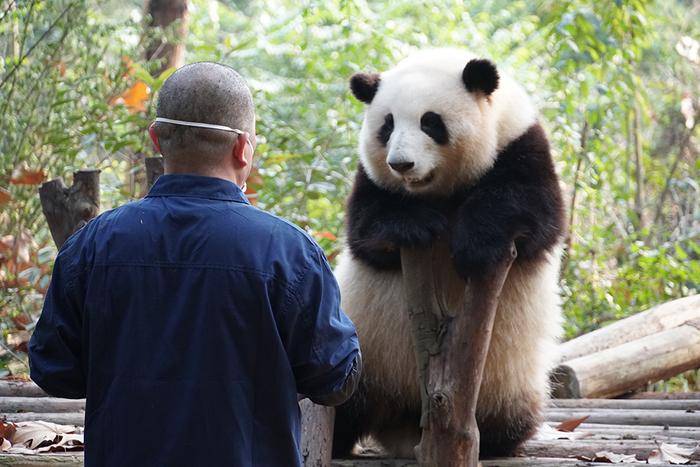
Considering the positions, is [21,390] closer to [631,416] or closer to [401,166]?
[401,166]

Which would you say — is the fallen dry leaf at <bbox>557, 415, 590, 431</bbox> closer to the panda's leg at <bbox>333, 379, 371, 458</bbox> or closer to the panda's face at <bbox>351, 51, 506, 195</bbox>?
the panda's leg at <bbox>333, 379, 371, 458</bbox>

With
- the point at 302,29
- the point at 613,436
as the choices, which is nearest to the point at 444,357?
the point at 613,436

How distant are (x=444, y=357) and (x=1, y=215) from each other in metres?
3.84

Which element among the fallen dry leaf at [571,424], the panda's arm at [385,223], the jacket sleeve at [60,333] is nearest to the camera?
the jacket sleeve at [60,333]

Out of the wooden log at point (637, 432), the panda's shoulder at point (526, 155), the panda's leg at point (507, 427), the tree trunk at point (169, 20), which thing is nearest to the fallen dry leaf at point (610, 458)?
the panda's leg at point (507, 427)

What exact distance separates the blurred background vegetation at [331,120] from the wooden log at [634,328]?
0.81 metres

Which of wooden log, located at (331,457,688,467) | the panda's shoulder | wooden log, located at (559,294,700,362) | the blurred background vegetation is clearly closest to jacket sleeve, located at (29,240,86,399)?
wooden log, located at (331,457,688,467)

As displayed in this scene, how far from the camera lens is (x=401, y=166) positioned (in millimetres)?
2936

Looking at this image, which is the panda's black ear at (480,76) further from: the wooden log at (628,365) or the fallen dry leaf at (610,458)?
the wooden log at (628,365)

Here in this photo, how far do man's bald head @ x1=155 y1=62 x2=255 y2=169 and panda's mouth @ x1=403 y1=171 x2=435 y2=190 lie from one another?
1202 millimetres

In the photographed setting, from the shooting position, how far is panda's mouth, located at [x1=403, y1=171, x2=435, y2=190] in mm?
3059

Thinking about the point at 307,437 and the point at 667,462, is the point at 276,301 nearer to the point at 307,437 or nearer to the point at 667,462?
the point at 307,437

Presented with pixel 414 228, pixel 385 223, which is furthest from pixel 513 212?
pixel 385 223

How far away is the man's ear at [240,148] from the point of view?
194 centimetres
